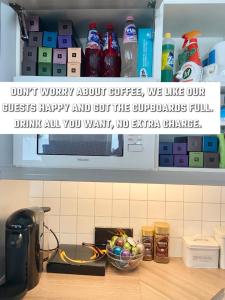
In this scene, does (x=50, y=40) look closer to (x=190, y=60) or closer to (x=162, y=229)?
(x=190, y=60)

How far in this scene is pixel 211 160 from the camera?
0.94m

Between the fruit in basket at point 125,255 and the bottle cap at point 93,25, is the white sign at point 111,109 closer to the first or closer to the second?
the bottle cap at point 93,25

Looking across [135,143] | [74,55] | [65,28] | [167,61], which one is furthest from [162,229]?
[65,28]

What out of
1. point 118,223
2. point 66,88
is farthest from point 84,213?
point 66,88

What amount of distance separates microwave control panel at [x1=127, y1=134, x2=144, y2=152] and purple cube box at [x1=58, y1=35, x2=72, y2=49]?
41 cm

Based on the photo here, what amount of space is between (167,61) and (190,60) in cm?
10

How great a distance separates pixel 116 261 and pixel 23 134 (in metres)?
0.63

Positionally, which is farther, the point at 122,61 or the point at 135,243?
the point at 135,243

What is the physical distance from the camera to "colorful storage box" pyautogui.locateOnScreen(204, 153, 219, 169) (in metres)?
0.94

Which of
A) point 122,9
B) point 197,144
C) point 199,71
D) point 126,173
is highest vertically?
point 122,9

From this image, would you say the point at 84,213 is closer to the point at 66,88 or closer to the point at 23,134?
the point at 23,134

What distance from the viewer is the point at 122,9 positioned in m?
0.89

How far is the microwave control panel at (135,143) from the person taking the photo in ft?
2.86

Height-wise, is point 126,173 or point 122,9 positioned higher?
point 122,9
